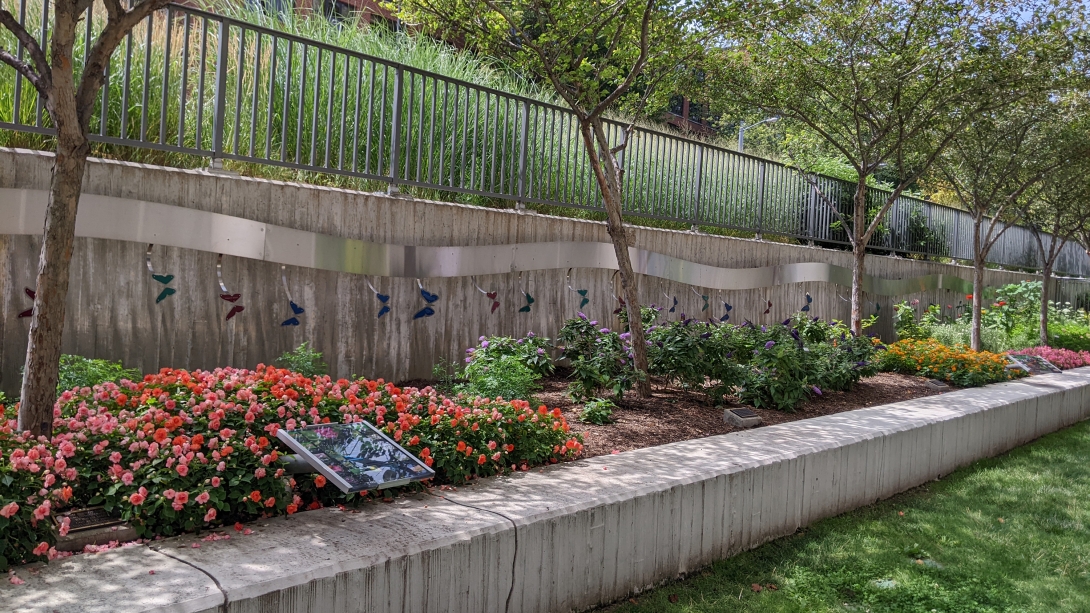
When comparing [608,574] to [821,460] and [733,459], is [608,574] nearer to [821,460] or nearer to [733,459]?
[733,459]

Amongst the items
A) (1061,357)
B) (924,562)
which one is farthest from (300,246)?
(1061,357)

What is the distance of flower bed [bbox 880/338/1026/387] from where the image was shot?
32.1 ft

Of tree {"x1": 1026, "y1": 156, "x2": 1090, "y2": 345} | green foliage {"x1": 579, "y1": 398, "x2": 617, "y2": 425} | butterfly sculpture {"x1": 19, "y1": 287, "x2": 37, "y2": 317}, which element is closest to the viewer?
butterfly sculpture {"x1": 19, "y1": 287, "x2": 37, "y2": 317}

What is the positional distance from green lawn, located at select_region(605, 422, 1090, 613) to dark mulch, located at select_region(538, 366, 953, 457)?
1.07 meters

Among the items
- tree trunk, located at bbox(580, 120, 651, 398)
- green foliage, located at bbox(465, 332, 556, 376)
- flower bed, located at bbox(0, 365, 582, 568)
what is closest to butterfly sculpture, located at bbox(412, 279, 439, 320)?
green foliage, located at bbox(465, 332, 556, 376)

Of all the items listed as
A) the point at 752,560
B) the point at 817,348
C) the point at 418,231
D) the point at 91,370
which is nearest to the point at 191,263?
the point at 91,370

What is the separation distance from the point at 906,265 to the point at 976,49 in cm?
703

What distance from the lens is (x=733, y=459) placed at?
15.9ft

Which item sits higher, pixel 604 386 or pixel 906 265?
pixel 906 265

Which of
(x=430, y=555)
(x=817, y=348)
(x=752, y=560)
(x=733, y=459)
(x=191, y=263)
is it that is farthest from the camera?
(x=817, y=348)

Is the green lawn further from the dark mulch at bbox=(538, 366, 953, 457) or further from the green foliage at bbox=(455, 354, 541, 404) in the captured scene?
the green foliage at bbox=(455, 354, 541, 404)

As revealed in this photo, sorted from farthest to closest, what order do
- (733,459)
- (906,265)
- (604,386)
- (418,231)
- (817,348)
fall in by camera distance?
(906,265)
(817,348)
(418,231)
(604,386)
(733,459)

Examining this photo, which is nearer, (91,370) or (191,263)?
(91,370)

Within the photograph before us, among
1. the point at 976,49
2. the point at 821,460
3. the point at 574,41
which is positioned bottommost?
the point at 821,460
